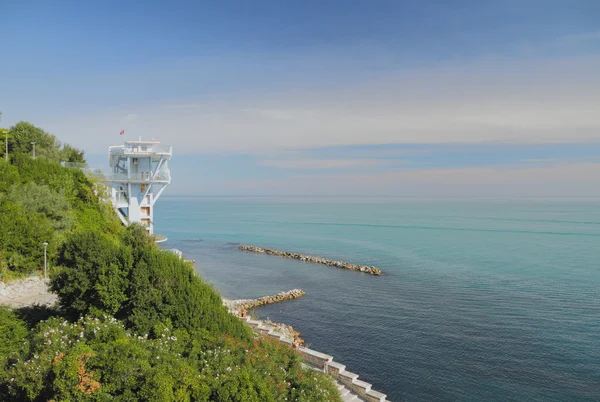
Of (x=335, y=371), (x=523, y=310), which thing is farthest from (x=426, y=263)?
(x=335, y=371)

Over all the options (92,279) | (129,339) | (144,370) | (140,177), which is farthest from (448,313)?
(140,177)

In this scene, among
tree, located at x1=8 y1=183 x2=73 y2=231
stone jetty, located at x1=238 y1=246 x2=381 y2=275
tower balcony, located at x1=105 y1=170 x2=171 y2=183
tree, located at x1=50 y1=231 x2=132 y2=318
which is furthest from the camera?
stone jetty, located at x1=238 y1=246 x2=381 y2=275

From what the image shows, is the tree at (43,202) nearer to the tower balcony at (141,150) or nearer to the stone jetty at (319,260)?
the tower balcony at (141,150)

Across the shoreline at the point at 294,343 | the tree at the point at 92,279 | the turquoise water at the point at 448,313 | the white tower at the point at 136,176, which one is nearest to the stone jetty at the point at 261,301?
the turquoise water at the point at 448,313

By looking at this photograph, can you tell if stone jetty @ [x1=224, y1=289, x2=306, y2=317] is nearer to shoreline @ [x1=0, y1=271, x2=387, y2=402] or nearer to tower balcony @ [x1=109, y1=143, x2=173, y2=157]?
shoreline @ [x1=0, y1=271, x2=387, y2=402]

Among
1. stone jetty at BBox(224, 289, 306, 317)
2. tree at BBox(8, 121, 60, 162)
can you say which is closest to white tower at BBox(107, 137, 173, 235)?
tree at BBox(8, 121, 60, 162)

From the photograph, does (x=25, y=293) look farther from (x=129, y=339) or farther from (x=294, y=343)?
(x=294, y=343)
